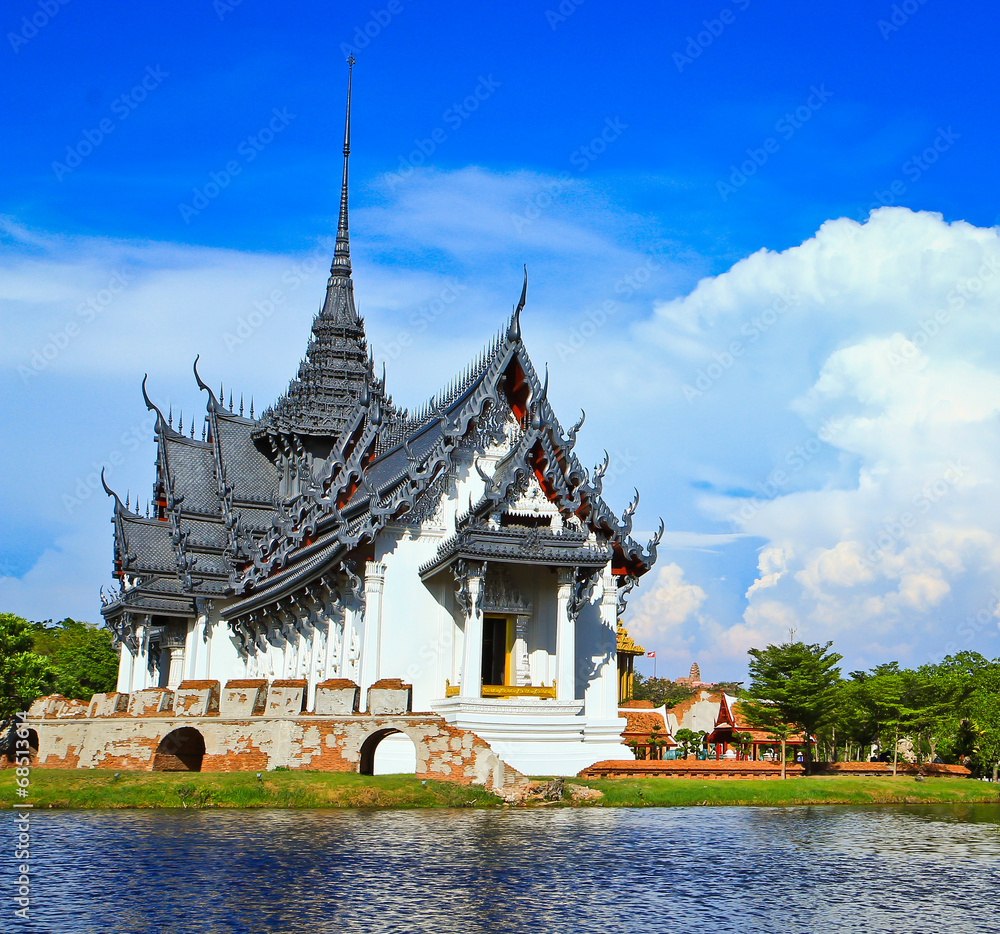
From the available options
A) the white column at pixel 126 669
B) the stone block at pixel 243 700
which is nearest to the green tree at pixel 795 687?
the stone block at pixel 243 700

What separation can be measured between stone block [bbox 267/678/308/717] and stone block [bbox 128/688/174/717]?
119 inches

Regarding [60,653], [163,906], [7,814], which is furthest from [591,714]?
[60,653]

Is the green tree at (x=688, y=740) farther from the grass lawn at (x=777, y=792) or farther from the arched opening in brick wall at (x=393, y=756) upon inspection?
the arched opening in brick wall at (x=393, y=756)

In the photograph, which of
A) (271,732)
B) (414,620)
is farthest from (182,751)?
(414,620)

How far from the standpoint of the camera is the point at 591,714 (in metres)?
33.4

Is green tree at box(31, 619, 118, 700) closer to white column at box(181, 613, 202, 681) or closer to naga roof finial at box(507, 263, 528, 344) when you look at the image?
white column at box(181, 613, 202, 681)

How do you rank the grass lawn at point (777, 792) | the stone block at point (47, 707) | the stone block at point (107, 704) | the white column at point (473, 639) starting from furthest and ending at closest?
the stone block at point (47, 707), the stone block at point (107, 704), the white column at point (473, 639), the grass lawn at point (777, 792)

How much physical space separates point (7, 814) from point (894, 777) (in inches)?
858

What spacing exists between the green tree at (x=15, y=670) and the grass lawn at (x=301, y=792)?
71.1 feet

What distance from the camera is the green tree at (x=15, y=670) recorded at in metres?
46.4

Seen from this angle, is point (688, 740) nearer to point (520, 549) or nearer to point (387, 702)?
point (520, 549)

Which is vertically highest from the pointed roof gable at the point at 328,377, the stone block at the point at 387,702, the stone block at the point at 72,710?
the pointed roof gable at the point at 328,377

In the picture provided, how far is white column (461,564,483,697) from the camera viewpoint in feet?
95.1

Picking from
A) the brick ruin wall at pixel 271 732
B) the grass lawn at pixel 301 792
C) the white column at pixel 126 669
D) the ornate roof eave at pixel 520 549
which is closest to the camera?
the grass lawn at pixel 301 792
